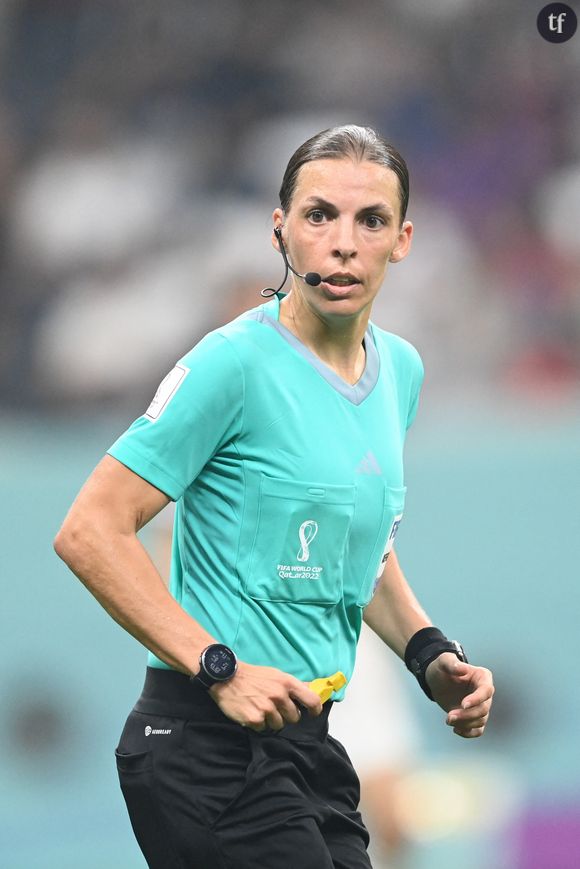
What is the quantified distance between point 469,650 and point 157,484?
3.16 meters

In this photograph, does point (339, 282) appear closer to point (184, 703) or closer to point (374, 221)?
point (374, 221)

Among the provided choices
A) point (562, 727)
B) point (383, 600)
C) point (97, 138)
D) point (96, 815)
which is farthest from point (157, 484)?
point (97, 138)

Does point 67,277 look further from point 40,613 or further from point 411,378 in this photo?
point 411,378

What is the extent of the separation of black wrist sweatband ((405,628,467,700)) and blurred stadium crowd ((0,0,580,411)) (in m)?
2.79

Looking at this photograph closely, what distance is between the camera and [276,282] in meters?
5.36

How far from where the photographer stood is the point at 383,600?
2682 millimetres

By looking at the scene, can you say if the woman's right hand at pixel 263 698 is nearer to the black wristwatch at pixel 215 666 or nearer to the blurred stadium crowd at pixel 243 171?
the black wristwatch at pixel 215 666

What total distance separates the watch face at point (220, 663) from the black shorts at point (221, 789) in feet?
0.46

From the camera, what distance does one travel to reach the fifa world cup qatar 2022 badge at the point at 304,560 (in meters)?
2.26

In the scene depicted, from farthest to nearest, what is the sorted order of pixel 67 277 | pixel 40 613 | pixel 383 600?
pixel 67 277 < pixel 40 613 < pixel 383 600

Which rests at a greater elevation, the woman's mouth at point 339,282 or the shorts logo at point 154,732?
the woman's mouth at point 339,282

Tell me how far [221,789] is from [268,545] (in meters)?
0.38

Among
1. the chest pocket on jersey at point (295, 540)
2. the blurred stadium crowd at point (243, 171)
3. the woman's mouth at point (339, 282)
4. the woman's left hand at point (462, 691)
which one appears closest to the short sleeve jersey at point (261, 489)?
the chest pocket on jersey at point (295, 540)

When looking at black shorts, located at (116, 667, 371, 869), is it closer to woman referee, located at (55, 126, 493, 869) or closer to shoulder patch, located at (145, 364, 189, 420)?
woman referee, located at (55, 126, 493, 869)
